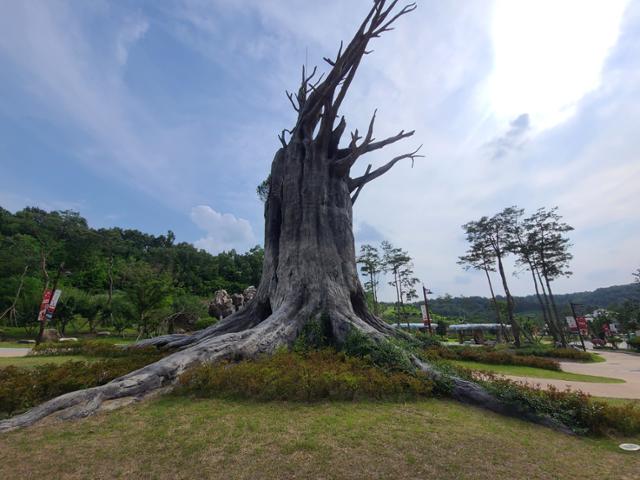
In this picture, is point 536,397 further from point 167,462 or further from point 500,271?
point 500,271

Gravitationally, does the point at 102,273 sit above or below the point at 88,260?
below

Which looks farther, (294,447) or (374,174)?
(374,174)

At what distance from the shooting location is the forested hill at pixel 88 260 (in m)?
30.3

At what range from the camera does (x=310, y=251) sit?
9.81 m

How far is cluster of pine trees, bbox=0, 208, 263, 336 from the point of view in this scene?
83.1ft

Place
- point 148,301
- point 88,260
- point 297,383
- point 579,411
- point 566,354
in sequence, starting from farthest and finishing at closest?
point 88,260, point 148,301, point 566,354, point 297,383, point 579,411

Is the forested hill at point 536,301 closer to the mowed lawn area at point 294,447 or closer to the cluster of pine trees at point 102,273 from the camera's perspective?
the cluster of pine trees at point 102,273

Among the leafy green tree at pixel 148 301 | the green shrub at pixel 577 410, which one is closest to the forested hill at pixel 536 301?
the leafy green tree at pixel 148 301

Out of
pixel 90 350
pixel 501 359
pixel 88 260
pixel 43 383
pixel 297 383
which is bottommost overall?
pixel 501 359

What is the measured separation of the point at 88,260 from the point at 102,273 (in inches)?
92.6

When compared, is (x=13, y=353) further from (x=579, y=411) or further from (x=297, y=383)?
(x=579, y=411)

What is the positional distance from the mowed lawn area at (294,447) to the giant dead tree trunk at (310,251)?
3.85 ft

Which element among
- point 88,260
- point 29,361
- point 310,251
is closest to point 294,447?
point 310,251

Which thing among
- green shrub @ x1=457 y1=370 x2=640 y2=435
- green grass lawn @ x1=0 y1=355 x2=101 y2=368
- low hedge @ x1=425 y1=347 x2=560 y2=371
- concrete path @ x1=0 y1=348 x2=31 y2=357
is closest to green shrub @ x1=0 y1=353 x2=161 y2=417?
green grass lawn @ x1=0 y1=355 x2=101 y2=368
